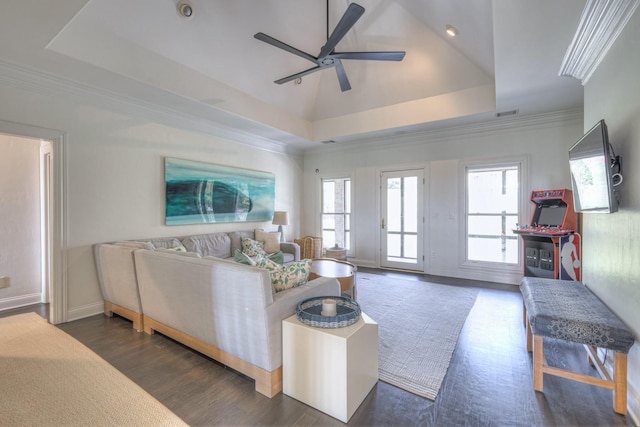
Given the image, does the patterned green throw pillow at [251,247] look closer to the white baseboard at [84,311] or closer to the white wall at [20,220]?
the white baseboard at [84,311]

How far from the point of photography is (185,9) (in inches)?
123

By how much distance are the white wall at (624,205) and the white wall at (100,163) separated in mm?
4863

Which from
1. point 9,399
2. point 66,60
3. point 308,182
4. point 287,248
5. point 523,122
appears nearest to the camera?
point 9,399

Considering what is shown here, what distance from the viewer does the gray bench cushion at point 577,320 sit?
168 centimetres

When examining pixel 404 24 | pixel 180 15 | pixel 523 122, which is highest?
pixel 404 24

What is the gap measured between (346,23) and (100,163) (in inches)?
128

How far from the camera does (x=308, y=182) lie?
689cm

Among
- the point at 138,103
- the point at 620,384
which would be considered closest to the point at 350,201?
the point at 138,103

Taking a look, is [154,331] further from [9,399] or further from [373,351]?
[373,351]

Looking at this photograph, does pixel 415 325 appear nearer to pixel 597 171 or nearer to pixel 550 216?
pixel 597 171

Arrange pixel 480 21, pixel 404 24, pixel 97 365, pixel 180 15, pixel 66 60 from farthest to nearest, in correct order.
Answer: pixel 404 24 < pixel 180 15 < pixel 480 21 < pixel 66 60 < pixel 97 365

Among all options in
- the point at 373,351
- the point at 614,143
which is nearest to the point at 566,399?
the point at 373,351

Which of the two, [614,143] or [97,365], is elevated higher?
[614,143]

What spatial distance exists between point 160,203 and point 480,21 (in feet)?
15.0
